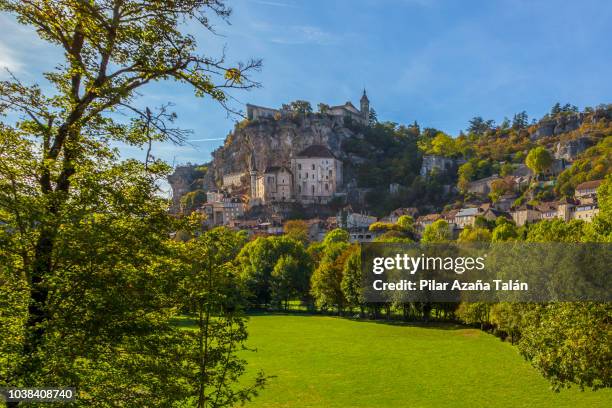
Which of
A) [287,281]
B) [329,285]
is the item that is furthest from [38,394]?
[287,281]

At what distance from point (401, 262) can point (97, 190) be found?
43.6 metres

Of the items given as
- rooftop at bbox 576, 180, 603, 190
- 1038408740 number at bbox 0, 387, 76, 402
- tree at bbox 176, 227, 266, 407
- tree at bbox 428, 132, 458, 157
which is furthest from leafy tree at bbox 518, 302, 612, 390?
tree at bbox 428, 132, 458, 157

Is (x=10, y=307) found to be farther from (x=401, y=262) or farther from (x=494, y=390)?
(x=401, y=262)

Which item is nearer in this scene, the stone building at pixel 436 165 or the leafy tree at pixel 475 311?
the leafy tree at pixel 475 311

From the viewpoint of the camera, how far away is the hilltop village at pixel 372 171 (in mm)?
120250

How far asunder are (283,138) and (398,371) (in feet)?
453

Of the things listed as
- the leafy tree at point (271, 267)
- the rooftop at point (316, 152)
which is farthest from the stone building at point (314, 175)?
the leafy tree at point (271, 267)

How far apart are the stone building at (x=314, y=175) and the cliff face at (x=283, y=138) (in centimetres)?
Result: 893

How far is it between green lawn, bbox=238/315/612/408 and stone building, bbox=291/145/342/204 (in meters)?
109

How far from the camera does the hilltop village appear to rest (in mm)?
120250

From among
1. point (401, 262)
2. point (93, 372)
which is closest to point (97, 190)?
point (93, 372)

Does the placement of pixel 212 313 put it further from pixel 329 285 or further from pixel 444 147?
pixel 444 147

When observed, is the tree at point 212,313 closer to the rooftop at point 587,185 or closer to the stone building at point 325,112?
the rooftop at point 587,185

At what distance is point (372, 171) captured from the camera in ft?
514
